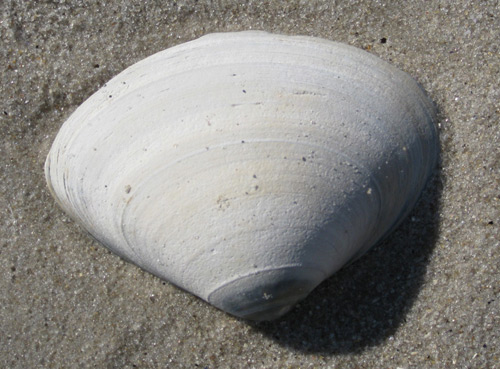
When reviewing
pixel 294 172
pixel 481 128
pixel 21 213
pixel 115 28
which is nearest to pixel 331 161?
pixel 294 172

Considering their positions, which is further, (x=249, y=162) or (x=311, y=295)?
(x=311, y=295)

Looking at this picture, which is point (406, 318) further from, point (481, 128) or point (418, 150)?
point (481, 128)

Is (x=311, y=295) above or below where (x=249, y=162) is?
below

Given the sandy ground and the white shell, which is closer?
the white shell

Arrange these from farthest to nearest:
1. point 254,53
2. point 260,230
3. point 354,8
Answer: point 354,8, point 254,53, point 260,230

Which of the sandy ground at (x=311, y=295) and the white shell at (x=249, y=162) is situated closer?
the white shell at (x=249, y=162)
